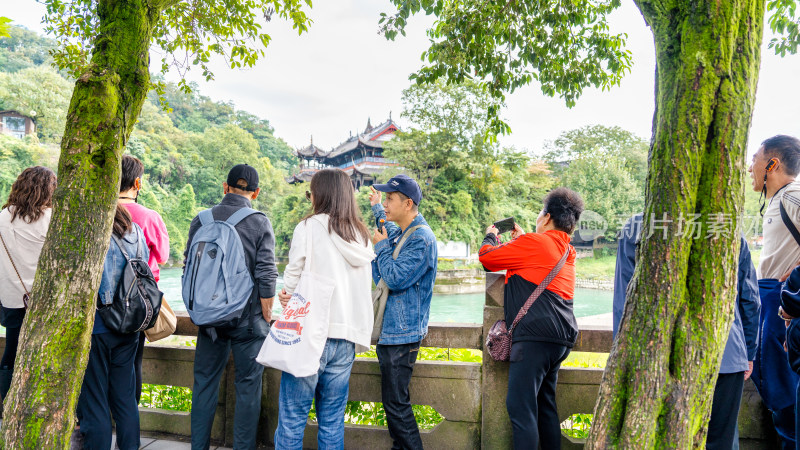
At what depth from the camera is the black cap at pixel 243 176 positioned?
2.42 metres

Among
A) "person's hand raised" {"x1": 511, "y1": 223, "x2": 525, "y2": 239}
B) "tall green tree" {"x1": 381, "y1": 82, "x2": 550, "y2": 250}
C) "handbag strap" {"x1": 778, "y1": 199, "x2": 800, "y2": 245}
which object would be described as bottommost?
"person's hand raised" {"x1": 511, "y1": 223, "x2": 525, "y2": 239}

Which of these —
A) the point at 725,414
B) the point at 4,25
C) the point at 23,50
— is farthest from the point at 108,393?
the point at 23,50

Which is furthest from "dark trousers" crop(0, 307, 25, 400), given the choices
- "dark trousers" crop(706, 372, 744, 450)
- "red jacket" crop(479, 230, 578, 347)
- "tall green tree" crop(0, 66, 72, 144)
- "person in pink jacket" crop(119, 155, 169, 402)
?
"tall green tree" crop(0, 66, 72, 144)

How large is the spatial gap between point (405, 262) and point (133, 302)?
4.00ft

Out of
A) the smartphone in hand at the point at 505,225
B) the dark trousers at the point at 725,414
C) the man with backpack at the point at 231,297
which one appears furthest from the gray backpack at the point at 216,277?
the dark trousers at the point at 725,414

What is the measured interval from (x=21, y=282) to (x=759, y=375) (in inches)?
141

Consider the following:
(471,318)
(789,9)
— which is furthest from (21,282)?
(471,318)

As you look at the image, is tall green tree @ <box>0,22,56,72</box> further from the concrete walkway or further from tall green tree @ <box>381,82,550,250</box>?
the concrete walkway

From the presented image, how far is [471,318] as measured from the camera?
65.2 feet

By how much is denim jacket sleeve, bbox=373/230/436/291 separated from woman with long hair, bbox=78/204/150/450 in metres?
1.15

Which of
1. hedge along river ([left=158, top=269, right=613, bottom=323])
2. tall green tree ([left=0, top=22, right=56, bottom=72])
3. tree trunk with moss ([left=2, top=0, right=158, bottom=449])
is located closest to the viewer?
tree trunk with moss ([left=2, top=0, right=158, bottom=449])

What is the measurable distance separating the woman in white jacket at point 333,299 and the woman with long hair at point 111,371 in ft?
2.57

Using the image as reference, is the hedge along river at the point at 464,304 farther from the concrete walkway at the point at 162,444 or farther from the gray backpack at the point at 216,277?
the gray backpack at the point at 216,277

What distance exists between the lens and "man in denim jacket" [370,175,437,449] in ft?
7.20
